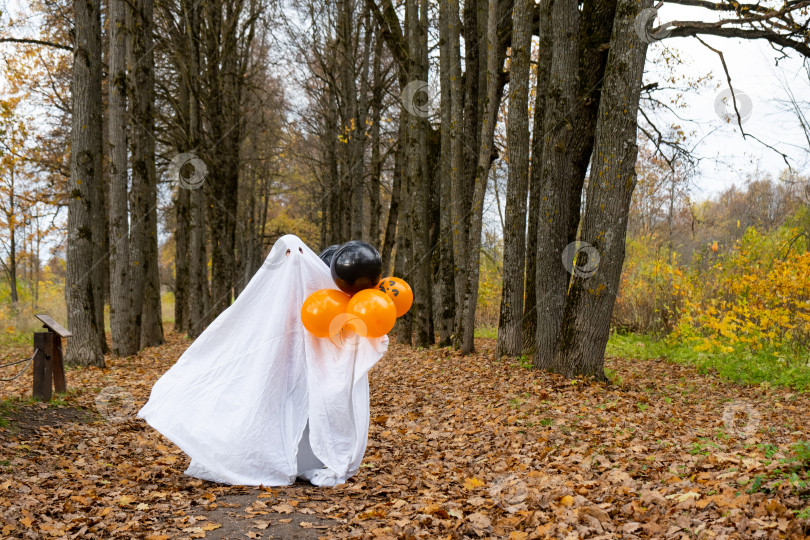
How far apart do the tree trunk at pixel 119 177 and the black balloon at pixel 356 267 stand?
8.24 m

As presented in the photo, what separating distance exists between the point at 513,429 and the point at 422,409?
182 cm

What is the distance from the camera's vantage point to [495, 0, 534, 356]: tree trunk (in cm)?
979

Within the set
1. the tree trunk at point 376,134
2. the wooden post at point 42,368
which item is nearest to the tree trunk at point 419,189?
the tree trunk at point 376,134

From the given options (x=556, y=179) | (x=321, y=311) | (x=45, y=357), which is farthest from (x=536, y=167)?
(x=45, y=357)

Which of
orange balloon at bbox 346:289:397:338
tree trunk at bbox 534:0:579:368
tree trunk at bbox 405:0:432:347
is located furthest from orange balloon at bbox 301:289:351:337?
tree trunk at bbox 405:0:432:347

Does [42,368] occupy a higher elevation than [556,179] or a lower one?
lower

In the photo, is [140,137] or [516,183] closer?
[516,183]

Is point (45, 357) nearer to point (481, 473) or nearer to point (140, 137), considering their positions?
point (481, 473)

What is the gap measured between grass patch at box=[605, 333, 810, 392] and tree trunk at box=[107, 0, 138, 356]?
33.7 feet

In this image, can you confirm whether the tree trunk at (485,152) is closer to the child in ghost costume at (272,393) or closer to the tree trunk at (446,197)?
the tree trunk at (446,197)

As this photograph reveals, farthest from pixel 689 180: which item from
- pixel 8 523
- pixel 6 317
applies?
pixel 6 317

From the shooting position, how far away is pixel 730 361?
1046 cm

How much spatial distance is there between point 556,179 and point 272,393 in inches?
232

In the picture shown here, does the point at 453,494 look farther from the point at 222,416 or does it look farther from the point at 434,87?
the point at 434,87
